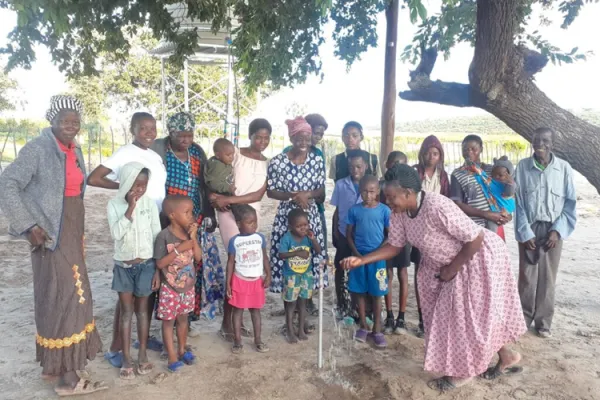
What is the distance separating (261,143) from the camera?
4.11 metres

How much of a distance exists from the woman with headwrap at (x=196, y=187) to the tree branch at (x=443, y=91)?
94.3 inches

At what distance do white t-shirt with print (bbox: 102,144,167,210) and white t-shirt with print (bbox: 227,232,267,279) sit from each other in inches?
25.9

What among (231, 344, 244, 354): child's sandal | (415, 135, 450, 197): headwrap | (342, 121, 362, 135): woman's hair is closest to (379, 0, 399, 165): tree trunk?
(342, 121, 362, 135): woman's hair

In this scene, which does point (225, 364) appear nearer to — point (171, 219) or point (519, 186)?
point (171, 219)

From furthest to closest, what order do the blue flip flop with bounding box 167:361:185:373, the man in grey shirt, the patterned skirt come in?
the man in grey shirt
the blue flip flop with bounding box 167:361:185:373
the patterned skirt

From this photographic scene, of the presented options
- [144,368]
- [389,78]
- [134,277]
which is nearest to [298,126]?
[134,277]

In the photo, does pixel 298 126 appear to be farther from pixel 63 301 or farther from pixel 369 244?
pixel 63 301

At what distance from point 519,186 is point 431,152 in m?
0.91

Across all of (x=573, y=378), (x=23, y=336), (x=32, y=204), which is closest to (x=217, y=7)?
(x=32, y=204)

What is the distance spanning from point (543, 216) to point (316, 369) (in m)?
2.41

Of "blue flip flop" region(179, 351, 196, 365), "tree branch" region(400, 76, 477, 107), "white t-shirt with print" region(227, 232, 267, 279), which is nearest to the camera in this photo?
"blue flip flop" region(179, 351, 196, 365)

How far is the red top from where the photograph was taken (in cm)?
312

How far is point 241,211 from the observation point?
3.81 metres

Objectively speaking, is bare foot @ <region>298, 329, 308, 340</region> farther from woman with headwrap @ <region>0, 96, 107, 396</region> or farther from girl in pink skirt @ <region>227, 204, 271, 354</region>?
woman with headwrap @ <region>0, 96, 107, 396</region>
